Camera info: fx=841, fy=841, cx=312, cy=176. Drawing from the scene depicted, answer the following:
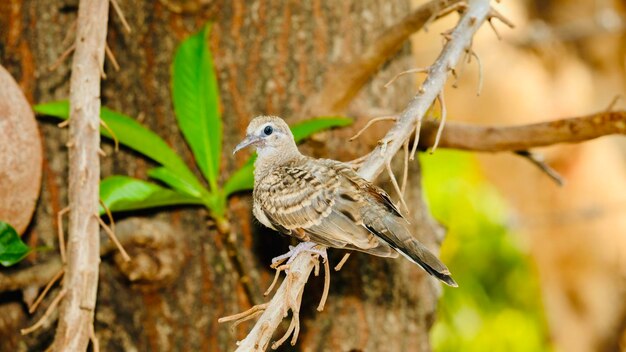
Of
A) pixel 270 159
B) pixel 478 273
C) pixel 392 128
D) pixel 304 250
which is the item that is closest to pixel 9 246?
pixel 270 159

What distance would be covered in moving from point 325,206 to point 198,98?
→ 612mm

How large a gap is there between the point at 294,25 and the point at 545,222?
2.72 m

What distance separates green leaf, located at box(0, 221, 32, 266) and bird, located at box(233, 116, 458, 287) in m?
0.57

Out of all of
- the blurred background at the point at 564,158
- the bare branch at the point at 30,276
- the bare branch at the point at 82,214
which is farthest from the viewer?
the blurred background at the point at 564,158

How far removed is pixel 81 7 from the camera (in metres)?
1.83

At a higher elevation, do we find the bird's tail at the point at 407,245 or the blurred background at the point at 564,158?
the bird's tail at the point at 407,245

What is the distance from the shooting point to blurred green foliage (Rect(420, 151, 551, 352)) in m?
5.70

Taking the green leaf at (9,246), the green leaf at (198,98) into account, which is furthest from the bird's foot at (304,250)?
the green leaf at (9,246)

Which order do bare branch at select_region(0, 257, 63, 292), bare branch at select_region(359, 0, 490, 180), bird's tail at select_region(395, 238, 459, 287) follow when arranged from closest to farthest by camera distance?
bird's tail at select_region(395, 238, 459, 287) < bare branch at select_region(359, 0, 490, 180) < bare branch at select_region(0, 257, 63, 292)

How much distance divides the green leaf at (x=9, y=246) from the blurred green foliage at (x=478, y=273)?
3.89m

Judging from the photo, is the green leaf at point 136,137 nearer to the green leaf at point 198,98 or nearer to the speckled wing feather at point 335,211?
the green leaf at point 198,98

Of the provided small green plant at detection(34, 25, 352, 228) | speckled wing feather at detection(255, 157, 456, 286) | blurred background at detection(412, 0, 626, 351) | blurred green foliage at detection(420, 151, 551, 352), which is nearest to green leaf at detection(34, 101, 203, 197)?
small green plant at detection(34, 25, 352, 228)

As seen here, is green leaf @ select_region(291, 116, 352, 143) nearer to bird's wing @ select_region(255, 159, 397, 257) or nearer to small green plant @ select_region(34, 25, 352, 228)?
small green plant @ select_region(34, 25, 352, 228)

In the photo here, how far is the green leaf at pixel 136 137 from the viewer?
2.02 meters
